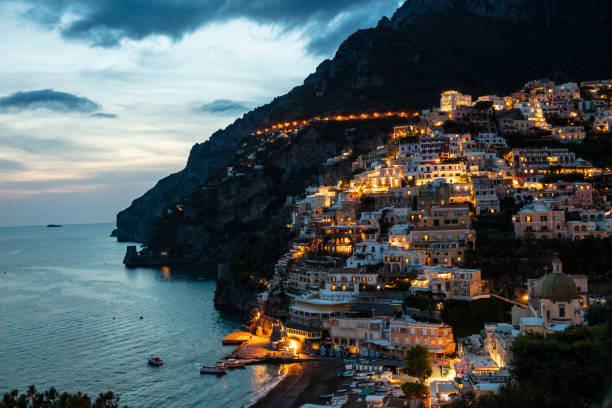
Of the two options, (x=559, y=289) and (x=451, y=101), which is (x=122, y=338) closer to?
(x=559, y=289)

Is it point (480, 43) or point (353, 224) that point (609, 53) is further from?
point (353, 224)

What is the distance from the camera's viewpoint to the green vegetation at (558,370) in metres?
26.8

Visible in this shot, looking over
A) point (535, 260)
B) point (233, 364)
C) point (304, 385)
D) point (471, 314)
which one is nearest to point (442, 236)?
point (535, 260)

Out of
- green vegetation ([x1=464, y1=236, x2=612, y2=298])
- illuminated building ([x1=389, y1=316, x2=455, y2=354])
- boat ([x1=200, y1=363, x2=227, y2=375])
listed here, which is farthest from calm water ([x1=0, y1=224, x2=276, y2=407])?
green vegetation ([x1=464, y1=236, x2=612, y2=298])

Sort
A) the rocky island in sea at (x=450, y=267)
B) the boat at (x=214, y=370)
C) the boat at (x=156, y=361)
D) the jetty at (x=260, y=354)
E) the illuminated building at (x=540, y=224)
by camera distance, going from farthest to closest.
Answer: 1. the illuminated building at (x=540, y=224)
2. the boat at (x=156, y=361)
3. the jetty at (x=260, y=354)
4. the boat at (x=214, y=370)
5. the rocky island in sea at (x=450, y=267)

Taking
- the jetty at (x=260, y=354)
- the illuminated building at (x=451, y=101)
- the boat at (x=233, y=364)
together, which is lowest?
the boat at (x=233, y=364)

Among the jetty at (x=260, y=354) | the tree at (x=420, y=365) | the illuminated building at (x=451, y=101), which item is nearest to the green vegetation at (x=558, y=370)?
the tree at (x=420, y=365)

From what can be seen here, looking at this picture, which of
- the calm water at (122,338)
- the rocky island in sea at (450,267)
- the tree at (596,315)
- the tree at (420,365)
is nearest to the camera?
the tree at (596,315)

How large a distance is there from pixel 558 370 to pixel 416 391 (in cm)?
1531

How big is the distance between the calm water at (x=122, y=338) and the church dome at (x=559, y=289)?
2730cm

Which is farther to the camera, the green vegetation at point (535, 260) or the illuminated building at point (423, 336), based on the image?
the green vegetation at point (535, 260)

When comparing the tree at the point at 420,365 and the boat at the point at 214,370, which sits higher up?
the tree at the point at 420,365

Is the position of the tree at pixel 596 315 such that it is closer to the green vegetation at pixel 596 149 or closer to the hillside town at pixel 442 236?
the hillside town at pixel 442 236

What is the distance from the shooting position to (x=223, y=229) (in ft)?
549
